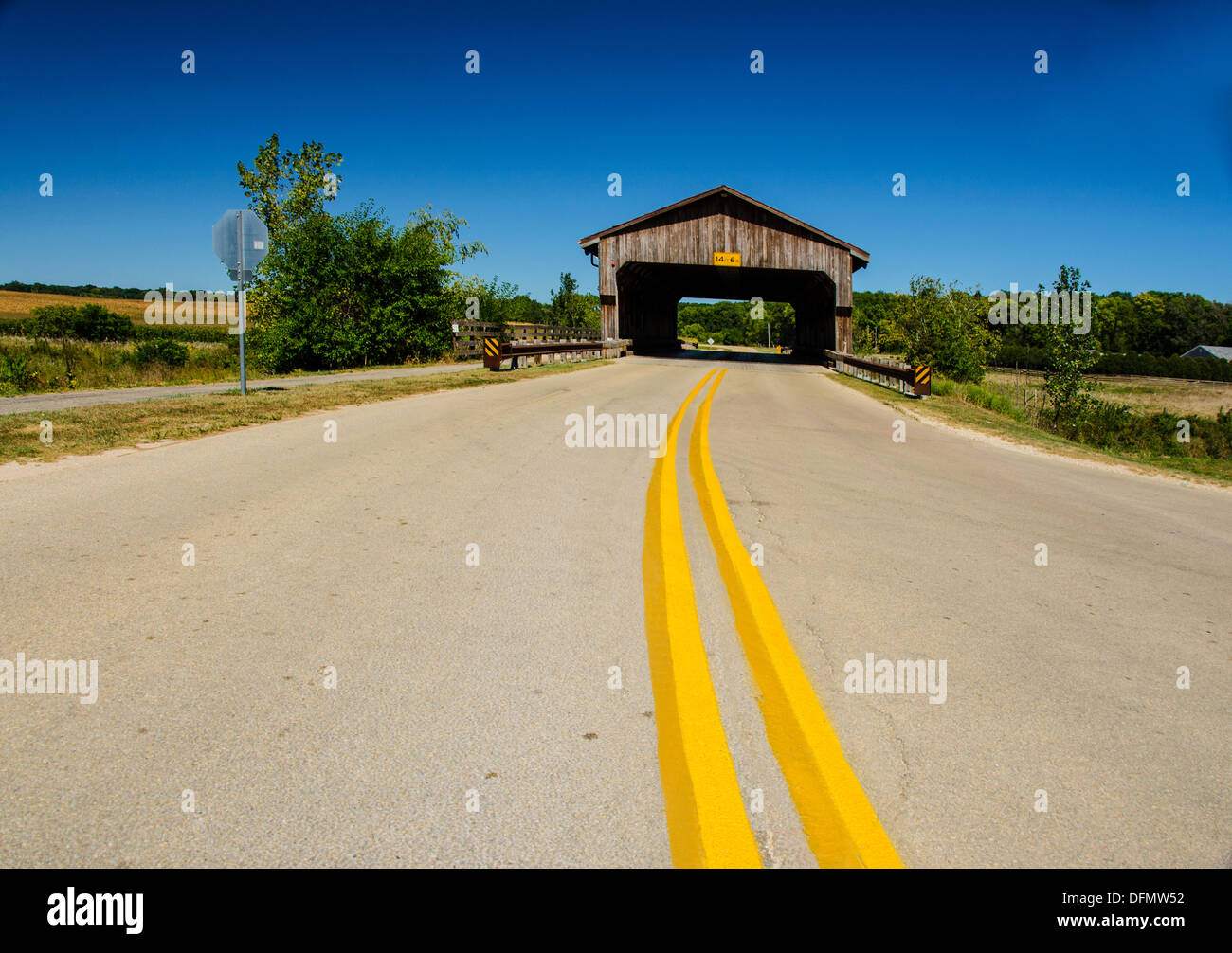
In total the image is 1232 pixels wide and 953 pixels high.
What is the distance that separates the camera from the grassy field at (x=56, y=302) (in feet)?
242

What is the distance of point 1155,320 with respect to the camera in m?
123

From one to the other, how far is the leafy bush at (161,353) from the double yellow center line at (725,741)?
820 inches

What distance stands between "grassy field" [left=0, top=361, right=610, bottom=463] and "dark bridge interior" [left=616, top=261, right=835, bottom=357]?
896 inches

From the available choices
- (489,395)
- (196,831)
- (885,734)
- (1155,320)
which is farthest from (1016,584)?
(1155,320)

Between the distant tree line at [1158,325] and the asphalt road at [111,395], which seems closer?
the asphalt road at [111,395]

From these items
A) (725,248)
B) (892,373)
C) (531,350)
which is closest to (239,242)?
(531,350)

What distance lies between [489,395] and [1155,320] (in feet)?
447

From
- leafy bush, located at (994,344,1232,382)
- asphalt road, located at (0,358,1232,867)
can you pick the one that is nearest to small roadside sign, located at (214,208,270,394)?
asphalt road, located at (0,358,1232,867)

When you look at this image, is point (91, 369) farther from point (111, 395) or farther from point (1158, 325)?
point (1158, 325)

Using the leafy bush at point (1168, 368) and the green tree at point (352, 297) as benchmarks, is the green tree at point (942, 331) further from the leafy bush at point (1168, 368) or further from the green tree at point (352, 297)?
the leafy bush at point (1168, 368)

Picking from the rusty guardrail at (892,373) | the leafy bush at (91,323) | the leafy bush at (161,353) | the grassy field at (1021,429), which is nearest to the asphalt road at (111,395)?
the leafy bush at (161,353)

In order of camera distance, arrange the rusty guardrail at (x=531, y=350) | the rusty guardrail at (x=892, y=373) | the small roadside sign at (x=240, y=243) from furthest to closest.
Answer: the rusty guardrail at (x=531, y=350) → the rusty guardrail at (x=892, y=373) → the small roadside sign at (x=240, y=243)
